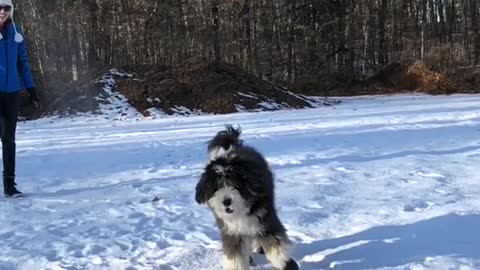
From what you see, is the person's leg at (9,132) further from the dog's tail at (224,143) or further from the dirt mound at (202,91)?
the dirt mound at (202,91)

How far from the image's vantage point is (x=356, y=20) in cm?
3005

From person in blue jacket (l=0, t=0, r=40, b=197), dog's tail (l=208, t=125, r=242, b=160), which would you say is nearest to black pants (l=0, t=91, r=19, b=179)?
person in blue jacket (l=0, t=0, r=40, b=197)

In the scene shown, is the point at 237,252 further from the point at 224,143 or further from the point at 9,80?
the point at 9,80

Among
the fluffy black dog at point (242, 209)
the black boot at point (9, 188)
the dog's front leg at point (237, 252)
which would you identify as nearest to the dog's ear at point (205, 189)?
the fluffy black dog at point (242, 209)

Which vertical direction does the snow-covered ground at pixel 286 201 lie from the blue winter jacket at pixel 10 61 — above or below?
below

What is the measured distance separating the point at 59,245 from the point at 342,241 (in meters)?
2.28

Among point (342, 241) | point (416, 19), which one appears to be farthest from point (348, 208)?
point (416, 19)

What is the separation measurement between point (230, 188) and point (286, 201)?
6.58ft

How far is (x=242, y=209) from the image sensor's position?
3.41 m

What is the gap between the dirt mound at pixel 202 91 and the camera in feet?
52.3

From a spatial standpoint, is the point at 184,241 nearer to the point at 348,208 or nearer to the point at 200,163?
the point at 348,208

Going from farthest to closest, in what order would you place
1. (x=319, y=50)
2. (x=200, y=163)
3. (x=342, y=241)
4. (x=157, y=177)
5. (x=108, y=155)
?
(x=319, y=50)
(x=108, y=155)
(x=200, y=163)
(x=157, y=177)
(x=342, y=241)

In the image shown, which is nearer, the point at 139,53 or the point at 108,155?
the point at 108,155

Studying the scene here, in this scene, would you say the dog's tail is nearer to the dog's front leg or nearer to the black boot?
the dog's front leg
